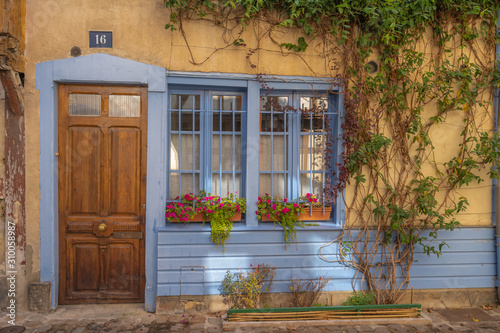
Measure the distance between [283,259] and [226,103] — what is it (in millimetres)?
2159

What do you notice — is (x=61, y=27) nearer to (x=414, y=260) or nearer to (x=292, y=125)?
(x=292, y=125)

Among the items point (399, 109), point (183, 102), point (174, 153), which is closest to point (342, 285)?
point (399, 109)

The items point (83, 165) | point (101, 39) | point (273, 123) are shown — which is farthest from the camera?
point (273, 123)

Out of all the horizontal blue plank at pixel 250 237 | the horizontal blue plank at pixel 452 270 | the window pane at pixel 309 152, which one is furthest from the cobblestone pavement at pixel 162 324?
the window pane at pixel 309 152

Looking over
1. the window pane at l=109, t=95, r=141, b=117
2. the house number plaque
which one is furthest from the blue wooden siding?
the house number plaque

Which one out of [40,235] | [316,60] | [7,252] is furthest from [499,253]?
[7,252]

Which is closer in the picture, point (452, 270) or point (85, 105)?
point (85, 105)

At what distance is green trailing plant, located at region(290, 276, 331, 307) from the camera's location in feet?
14.7

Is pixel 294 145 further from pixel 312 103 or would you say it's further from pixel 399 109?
pixel 399 109

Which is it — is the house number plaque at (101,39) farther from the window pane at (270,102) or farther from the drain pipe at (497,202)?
the drain pipe at (497,202)

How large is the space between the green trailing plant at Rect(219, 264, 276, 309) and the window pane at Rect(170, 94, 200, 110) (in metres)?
Result: 2.17

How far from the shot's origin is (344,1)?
4250 mm

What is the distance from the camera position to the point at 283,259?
178 inches

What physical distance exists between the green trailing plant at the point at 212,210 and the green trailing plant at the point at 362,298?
1.80 meters
